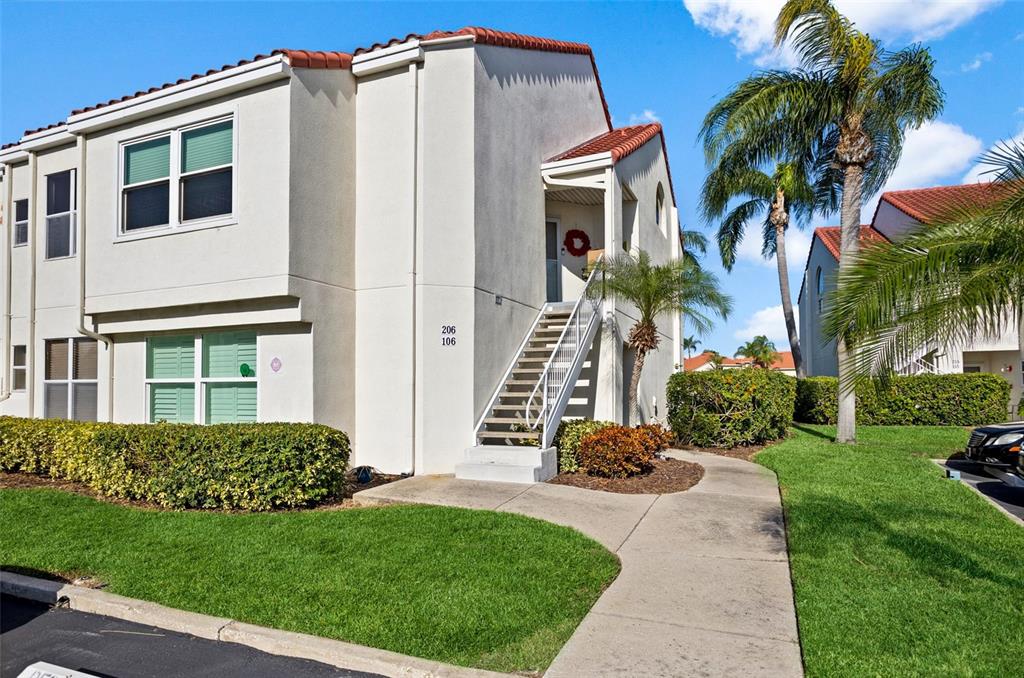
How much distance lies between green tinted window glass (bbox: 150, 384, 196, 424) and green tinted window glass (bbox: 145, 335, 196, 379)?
0.62 feet

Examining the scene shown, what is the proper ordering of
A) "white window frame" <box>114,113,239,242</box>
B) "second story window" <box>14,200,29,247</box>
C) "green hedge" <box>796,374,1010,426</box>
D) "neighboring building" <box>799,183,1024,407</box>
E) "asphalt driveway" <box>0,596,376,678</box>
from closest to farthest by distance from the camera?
"asphalt driveway" <box>0,596,376,678</box>
"neighboring building" <box>799,183,1024,407</box>
"white window frame" <box>114,113,239,242</box>
"second story window" <box>14,200,29,247</box>
"green hedge" <box>796,374,1010,426</box>

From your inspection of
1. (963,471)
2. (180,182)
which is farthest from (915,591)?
(180,182)

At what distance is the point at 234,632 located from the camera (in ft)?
14.2

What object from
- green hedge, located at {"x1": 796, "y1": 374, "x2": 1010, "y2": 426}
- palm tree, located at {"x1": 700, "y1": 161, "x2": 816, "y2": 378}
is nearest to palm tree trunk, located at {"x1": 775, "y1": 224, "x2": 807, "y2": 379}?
palm tree, located at {"x1": 700, "y1": 161, "x2": 816, "y2": 378}

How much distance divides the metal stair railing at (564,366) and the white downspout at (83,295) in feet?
23.9

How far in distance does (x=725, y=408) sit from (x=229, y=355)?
970 cm

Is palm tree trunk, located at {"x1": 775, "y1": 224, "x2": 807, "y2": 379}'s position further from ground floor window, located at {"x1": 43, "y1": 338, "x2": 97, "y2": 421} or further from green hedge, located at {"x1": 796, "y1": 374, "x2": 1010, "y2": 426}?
ground floor window, located at {"x1": 43, "y1": 338, "x2": 97, "y2": 421}

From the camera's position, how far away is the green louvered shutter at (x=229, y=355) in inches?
396

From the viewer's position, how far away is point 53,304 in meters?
12.4

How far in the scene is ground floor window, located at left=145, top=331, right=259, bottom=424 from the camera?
1009 cm

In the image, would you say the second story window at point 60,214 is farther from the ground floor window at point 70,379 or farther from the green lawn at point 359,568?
the green lawn at point 359,568

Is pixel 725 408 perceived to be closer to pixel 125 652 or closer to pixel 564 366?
pixel 564 366

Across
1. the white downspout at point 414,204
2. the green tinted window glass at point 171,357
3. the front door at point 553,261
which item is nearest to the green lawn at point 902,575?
the white downspout at point 414,204

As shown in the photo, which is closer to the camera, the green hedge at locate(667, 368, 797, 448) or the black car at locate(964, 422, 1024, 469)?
the black car at locate(964, 422, 1024, 469)
